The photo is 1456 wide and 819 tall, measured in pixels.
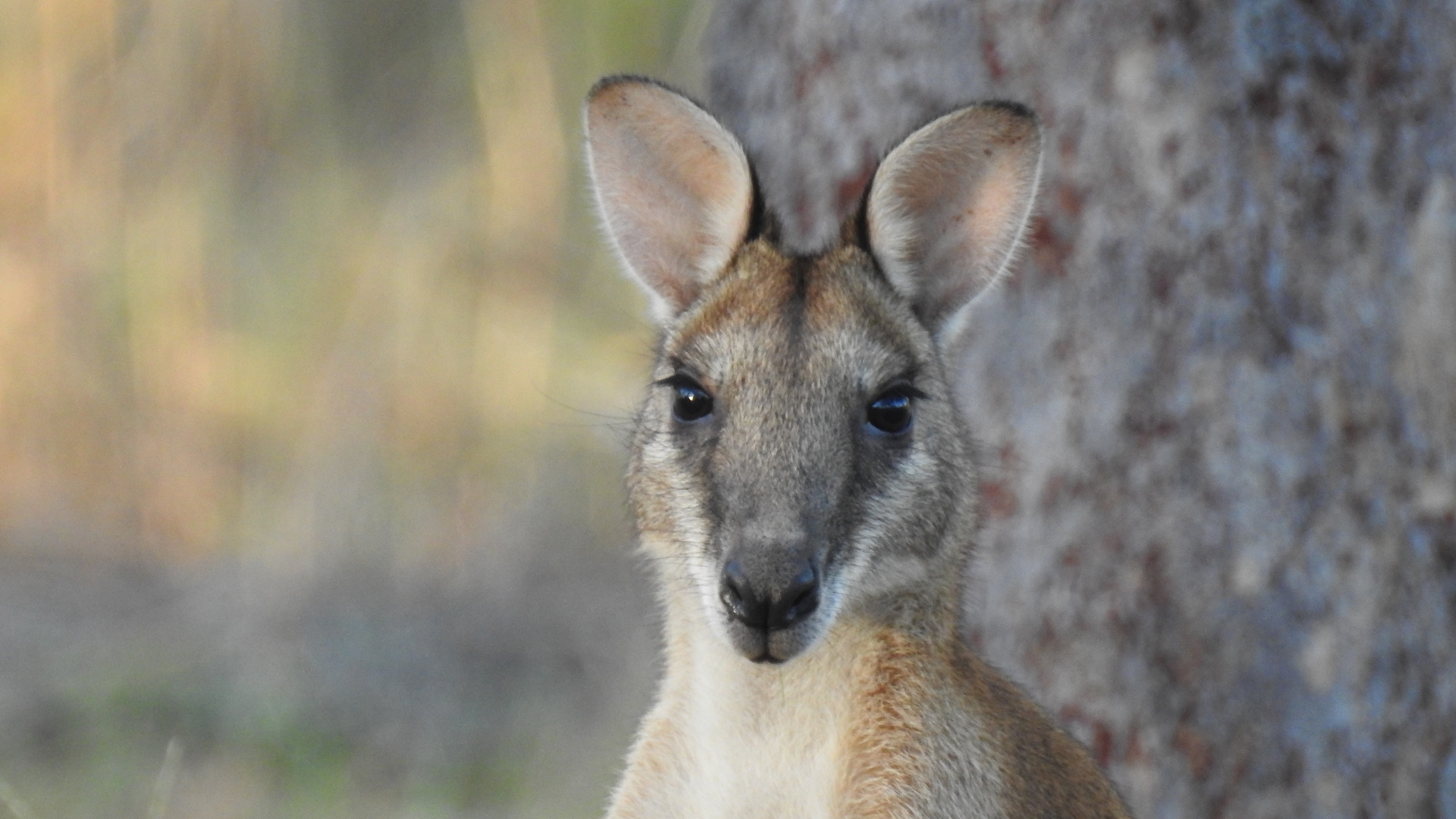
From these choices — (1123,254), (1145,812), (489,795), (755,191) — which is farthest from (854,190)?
(489,795)

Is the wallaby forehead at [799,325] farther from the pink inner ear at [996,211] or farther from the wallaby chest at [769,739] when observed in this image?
the wallaby chest at [769,739]

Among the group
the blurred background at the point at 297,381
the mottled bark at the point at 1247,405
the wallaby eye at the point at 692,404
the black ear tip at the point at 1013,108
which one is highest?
the black ear tip at the point at 1013,108

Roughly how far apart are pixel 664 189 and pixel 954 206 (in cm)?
66

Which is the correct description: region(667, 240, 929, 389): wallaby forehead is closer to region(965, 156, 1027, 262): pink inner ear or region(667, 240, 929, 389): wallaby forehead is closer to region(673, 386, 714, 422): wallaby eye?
region(673, 386, 714, 422): wallaby eye

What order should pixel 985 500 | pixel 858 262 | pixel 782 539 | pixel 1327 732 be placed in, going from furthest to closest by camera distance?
pixel 985 500 → pixel 1327 732 → pixel 858 262 → pixel 782 539

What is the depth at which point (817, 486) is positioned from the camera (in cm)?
329

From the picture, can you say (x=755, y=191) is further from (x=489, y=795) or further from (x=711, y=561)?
(x=489, y=795)

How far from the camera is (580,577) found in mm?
9062

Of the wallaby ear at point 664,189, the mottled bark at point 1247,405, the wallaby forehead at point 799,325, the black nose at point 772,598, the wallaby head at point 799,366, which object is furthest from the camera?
the mottled bark at point 1247,405

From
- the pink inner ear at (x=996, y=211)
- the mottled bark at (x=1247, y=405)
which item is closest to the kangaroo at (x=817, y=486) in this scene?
the pink inner ear at (x=996, y=211)

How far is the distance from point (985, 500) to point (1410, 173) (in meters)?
1.47

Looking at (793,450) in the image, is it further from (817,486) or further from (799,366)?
(799,366)

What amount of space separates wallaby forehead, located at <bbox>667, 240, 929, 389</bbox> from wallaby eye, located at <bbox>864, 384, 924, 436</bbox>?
0.04 metres

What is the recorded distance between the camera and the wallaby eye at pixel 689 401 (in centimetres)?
355
